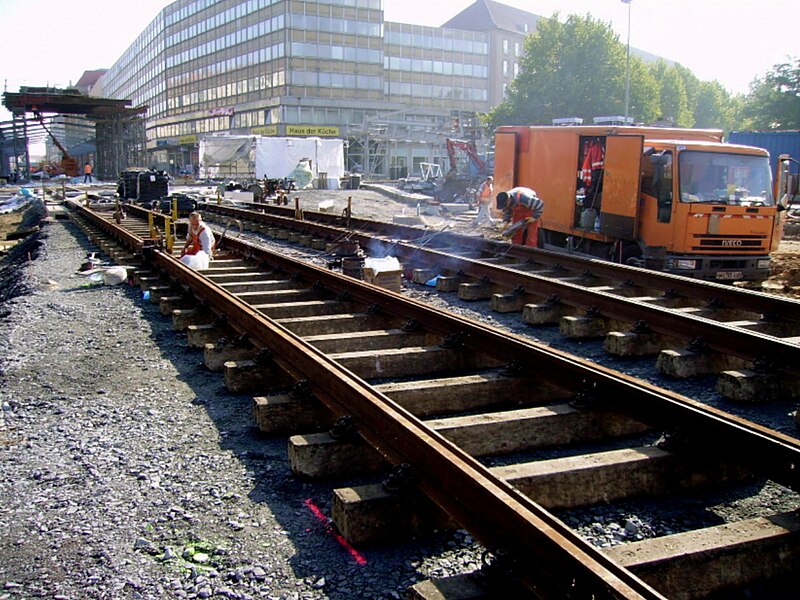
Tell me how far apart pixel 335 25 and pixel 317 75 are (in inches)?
225

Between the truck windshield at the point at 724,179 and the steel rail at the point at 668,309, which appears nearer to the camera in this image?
the steel rail at the point at 668,309

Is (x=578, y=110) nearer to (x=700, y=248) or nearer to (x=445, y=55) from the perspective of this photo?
(x=445, y=55)

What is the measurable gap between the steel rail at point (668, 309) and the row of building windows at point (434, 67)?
7780 cm

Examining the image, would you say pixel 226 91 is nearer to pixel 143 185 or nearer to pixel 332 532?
pixel 143 185

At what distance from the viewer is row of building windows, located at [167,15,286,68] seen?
76938mm

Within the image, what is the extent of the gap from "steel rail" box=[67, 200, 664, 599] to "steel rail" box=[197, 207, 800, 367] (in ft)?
10.7

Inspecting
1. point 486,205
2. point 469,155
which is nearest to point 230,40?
point 469,155

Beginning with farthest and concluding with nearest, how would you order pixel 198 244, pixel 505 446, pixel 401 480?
pixel 198 244 < pixel 505 446 < pixel 401 480

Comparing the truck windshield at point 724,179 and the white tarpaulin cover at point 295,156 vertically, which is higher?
the white tarpaulin cover at point 295,156

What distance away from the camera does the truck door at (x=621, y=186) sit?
472 inches

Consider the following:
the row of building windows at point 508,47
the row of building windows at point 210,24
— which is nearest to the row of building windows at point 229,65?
the row of building windows at point 210,24

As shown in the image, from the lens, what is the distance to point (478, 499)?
2.97 m

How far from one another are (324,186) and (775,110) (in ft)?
127

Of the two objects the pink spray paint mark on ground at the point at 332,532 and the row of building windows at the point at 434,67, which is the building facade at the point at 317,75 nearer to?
the row of building windows at the point at 434,67
